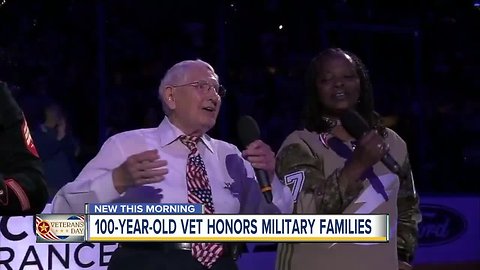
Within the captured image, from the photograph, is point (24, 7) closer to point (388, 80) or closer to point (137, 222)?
point (388, 80)

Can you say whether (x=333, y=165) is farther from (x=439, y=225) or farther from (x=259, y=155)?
(x=439, y=225)

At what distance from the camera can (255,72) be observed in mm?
7824

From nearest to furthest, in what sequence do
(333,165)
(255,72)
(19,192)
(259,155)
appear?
(19,192) < (259,155) < (333,165) < (255,72)

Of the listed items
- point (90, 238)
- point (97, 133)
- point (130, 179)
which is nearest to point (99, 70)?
point (97, 133)

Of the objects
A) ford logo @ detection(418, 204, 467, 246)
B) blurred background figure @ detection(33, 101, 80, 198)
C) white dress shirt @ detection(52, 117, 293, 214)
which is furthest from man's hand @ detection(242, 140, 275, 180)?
ford logo @ detection(418, 204, 467, 246)

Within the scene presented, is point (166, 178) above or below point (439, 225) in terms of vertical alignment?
above

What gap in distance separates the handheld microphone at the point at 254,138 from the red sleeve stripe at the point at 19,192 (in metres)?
0.76

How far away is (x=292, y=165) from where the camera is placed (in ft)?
8.95

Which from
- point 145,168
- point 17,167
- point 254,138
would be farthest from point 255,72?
point 17,167

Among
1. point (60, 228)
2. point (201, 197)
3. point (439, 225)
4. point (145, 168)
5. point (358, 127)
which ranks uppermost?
point (358, 127)

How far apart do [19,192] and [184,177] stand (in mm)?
738

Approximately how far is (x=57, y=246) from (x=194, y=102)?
2242mm

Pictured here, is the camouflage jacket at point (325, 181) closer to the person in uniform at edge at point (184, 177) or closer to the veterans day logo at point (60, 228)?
the person in uniform at edge at point (184, 177)

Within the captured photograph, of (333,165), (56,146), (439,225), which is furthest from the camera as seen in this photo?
(439,225)
